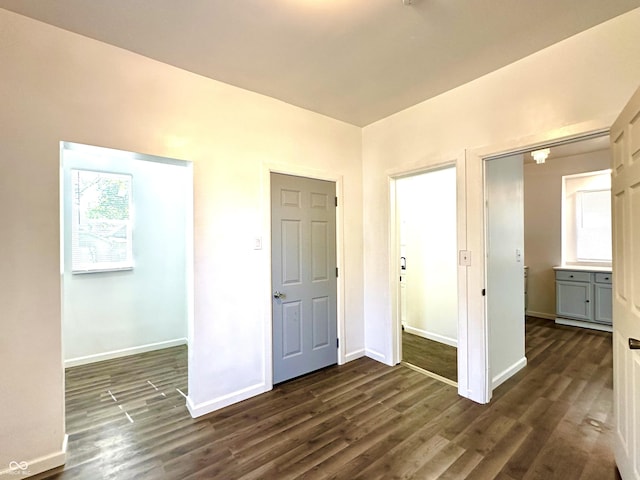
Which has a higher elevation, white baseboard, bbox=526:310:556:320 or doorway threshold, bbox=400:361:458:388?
white baseboard, bbox=526:310:556:320

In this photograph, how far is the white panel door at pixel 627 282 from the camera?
4.68 ft

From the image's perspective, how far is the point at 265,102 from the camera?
281cm

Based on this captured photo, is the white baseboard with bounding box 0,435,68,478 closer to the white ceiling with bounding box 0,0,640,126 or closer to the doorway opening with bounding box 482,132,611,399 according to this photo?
the white ceiling with bounding box 0,0,640,126

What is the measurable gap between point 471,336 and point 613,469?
108cm

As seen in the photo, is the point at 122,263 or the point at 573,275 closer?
the point at 122,263

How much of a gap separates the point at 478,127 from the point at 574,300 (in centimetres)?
401

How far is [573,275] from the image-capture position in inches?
186

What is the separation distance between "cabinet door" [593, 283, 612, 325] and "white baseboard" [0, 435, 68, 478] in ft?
21.1

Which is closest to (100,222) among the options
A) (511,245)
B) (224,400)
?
(224,400)

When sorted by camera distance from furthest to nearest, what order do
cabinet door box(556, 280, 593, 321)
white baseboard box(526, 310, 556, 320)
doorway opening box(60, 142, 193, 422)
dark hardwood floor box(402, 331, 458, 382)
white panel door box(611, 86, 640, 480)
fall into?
white baseboard box(526, 310, 556, 320) < cabinet door box(556, 280, 593, 321) < doorway opening box(60, 142, 193, 422) < dark hardwood floor box(402, 331, 458, 382) < white panel door box(611, 86, 640, 480)

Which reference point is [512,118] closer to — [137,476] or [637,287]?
[637,287]

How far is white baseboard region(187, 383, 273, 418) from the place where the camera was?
2393 millimetres

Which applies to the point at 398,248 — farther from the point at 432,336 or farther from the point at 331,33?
the point at 331,33

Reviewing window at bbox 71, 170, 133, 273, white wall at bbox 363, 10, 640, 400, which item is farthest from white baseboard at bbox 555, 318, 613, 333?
window at bbox 71, 170, 133, 273
